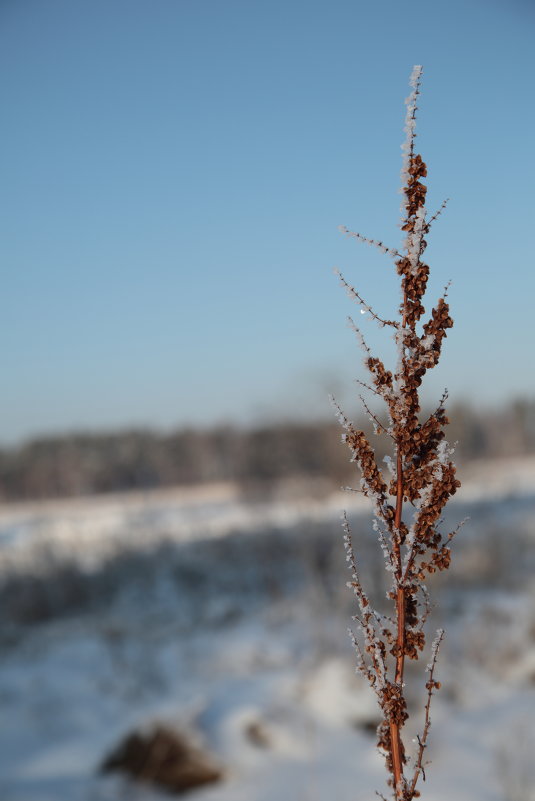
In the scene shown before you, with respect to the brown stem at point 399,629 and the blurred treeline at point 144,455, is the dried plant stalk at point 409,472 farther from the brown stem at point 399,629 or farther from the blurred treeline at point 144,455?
the blurred treeline at point 144,455

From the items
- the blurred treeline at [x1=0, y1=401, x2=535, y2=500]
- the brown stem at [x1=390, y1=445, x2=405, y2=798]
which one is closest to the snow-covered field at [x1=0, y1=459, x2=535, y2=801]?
the brown stem at [x1=390, y1=445, x2=405, y2=798]

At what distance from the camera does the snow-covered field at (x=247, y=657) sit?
5117 mm

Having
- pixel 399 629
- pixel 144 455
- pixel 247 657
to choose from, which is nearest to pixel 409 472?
pixel 399 629

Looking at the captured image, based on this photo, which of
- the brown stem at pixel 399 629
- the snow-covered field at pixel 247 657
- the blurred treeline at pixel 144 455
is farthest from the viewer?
the blurred treeline at pixel 144 455

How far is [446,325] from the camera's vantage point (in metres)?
1.01

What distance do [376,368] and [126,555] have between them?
47.3 feet

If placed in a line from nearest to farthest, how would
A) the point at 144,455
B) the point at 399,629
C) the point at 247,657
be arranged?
the point at 399,629 < the point at 247,657 < the point at 144,455

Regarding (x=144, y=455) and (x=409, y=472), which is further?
(x=144, y=455)

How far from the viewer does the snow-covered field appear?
16.8ft

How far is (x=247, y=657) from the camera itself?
815 centimetres

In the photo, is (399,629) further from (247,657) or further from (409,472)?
(247,657)

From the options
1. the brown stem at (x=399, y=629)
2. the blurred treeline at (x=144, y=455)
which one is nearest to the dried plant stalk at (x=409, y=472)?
the brown stem at (x=399, y=629)

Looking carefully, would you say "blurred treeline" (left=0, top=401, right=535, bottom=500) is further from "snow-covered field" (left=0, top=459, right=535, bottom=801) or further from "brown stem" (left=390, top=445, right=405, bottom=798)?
"brown stem" (left=390, top=445, right=405, bottom=798)

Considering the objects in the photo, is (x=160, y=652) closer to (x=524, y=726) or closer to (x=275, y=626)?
(x=275, y=626)
